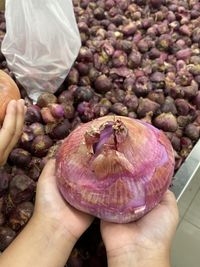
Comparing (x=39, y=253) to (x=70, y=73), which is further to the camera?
(x=70, y=73)

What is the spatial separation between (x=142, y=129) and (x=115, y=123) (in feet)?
0.30

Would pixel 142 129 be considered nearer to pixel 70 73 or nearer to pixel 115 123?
pixel 115 123

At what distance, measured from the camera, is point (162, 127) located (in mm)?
1210

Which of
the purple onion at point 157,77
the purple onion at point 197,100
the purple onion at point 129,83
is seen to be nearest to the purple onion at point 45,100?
the purple onion at point 129,83

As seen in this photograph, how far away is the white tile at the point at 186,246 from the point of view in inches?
47.2

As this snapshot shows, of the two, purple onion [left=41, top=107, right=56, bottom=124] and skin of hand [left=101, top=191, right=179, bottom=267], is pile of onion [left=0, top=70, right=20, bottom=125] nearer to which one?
purple onion [left=41, top=107, right=56, bottom=124]

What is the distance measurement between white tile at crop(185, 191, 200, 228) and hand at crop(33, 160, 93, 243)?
1.54 feet

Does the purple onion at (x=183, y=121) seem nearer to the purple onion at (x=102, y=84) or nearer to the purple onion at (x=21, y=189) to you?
the purple onion at (x=102, y=84)

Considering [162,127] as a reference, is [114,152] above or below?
above

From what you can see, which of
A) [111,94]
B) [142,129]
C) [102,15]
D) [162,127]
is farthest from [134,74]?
→ [142,129]

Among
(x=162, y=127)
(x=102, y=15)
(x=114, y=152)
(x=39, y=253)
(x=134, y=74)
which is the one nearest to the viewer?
(x=114, y=152)

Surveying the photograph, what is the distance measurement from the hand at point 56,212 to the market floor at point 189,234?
0.40 meters

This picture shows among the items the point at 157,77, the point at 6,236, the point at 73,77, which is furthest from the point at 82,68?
the point at 6,236

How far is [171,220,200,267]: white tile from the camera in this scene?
120 centimetres
